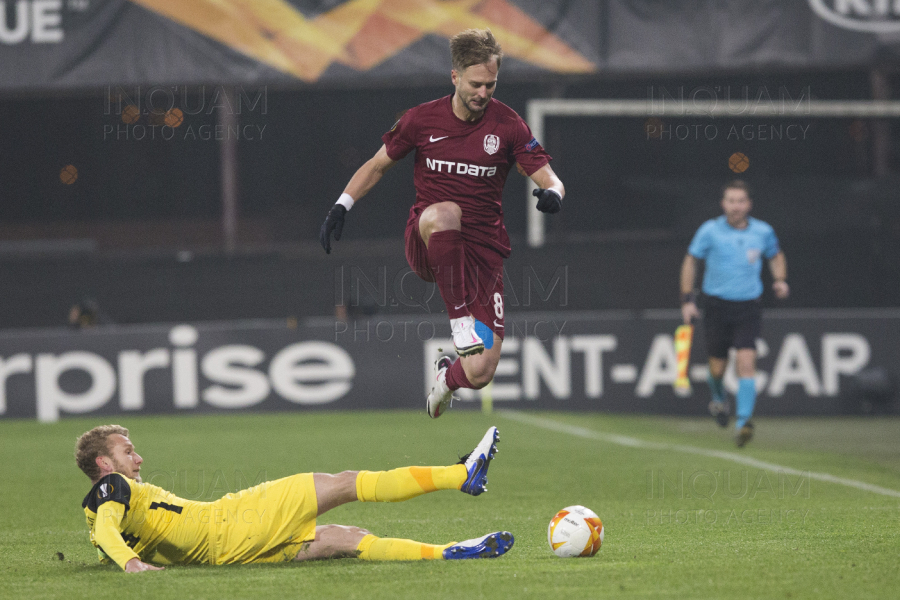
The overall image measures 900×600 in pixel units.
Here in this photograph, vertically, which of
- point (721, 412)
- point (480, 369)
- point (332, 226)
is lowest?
point (721, 412)

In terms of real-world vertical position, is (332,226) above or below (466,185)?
below

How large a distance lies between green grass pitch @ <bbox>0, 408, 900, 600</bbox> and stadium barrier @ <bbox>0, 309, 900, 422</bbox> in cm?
29

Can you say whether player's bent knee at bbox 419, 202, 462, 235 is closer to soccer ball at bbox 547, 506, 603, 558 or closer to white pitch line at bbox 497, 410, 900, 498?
soccer ball at bbox 547, 506, 603, 558

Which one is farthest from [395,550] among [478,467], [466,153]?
[466,153]

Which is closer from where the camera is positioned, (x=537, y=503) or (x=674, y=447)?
(x=537, y=503)

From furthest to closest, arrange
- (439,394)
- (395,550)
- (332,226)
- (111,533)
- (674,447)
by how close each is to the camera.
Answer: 1. (674,447)
2. (439,394)
3. (332,226)
4. (395,550)
5. (111,533)

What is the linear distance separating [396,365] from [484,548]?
869cm

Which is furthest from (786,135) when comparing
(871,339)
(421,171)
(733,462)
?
(421,171)

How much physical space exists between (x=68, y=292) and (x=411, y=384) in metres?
4.43

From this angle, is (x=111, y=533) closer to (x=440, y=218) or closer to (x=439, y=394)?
(x=439, y=394)

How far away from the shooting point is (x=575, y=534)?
5.23 meters

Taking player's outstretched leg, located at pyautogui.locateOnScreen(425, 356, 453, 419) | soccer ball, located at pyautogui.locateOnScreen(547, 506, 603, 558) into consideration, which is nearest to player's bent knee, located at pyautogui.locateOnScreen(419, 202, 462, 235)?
player's outstretched leg, located at pyautogui.locateOnScreen(425, 356, 453, 419)

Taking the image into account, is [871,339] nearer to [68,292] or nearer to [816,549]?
[816,549]

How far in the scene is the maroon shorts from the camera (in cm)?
A: 615
